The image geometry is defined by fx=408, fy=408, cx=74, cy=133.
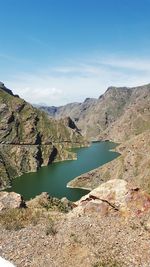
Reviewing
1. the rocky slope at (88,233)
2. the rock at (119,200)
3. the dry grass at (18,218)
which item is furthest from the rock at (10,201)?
the rock at (119,200)

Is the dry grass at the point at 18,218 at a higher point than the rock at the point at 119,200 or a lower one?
lower

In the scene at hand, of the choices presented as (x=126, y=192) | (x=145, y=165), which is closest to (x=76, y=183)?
(x=145, y=165)

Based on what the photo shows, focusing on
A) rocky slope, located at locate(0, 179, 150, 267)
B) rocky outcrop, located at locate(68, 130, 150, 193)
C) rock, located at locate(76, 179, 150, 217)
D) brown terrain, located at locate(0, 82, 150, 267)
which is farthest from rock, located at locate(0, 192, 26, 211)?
rocky outcrop, located at locate(68, 130, 150, 193)

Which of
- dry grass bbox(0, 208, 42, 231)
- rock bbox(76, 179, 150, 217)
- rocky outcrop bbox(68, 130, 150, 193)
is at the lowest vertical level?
rocky outcrop bbox(68, 130, 150, 193)

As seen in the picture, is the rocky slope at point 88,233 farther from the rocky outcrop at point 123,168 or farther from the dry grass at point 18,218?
the rocky outcrop at point 123,168

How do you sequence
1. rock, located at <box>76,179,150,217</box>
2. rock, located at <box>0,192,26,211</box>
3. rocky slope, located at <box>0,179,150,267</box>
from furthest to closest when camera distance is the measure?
rock, located at <box>0,192,26,211</box>, rock, located at <box>76,179,150,217</box>, rocky slope, located at <box>0,179,150,267</box>

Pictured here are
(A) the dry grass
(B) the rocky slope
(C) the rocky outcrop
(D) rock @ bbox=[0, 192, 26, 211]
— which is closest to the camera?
(B) the rocky slope

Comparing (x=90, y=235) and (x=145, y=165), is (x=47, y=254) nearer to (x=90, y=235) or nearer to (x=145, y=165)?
(x=90, y=235)

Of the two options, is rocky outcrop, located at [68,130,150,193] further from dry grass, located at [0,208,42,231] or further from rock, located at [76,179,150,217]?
dry grass, located at [0,208,42,231]

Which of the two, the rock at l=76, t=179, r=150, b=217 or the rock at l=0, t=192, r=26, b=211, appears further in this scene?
the rock at l=0, t=192, r=26, b=211
